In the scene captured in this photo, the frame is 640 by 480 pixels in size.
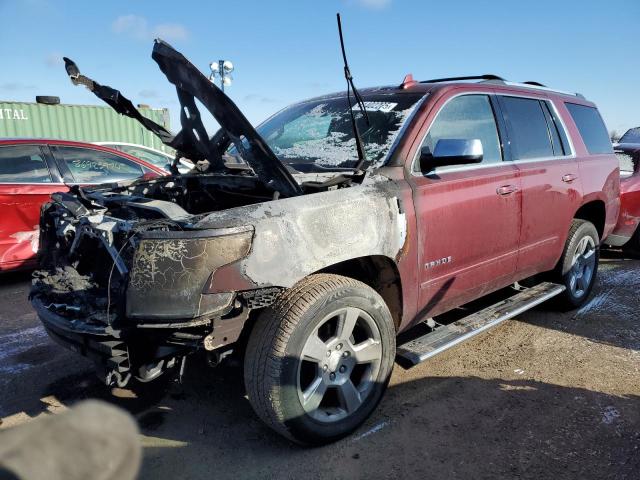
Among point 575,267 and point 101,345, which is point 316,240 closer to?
point 101,345

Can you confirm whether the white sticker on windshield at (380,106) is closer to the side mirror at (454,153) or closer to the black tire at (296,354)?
the side mirror at (454,153)

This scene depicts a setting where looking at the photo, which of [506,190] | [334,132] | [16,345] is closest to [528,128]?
[506,190]

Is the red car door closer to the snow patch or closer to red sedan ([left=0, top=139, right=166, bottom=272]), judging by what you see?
red sedan ([left=0, top=139, right=166, bottom=272])

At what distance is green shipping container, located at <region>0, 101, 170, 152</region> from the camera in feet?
48.7

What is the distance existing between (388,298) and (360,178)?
764 mm

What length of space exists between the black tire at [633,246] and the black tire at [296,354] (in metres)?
5.74

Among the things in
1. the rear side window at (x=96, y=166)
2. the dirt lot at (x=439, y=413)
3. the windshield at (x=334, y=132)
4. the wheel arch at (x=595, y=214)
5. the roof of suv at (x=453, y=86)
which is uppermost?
the roof of suv at (x=453, y=86)

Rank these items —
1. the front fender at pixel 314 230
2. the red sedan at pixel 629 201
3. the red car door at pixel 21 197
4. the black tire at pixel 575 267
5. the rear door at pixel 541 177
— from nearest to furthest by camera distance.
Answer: the front fender at pixel 314 230 < the rear door at pixel 541 177 < the black tire at pixel 575 267 < the red car door at pixel 21 197 < the red sedan at pixel 629 201

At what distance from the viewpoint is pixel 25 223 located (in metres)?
5.59

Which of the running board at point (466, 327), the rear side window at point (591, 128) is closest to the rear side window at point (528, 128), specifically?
the rear side window at point (591, 128)

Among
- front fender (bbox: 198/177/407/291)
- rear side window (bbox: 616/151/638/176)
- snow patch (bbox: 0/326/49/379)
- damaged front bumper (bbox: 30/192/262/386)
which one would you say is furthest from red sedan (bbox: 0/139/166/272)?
rear side window (bbox: 616/151/638/176)

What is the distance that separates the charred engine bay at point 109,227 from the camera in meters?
2.35

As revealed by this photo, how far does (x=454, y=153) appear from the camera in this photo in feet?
9.71

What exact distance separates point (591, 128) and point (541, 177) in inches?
57.2
